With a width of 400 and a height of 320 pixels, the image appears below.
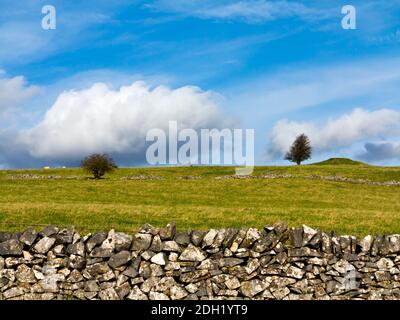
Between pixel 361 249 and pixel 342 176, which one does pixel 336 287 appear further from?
pixel 342 176

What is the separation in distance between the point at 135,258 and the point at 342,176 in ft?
187

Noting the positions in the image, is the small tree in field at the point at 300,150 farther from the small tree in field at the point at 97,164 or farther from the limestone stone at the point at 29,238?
the limestone stone at the point at 29,238

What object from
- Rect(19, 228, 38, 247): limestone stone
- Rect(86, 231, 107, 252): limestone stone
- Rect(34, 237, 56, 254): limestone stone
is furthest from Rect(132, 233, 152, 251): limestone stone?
Rect(19, 228, 38, 247): limestone stone

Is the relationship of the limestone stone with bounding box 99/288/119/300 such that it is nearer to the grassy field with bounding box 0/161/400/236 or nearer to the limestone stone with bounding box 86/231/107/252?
the limestone stone with bounding box 86/231/107/252

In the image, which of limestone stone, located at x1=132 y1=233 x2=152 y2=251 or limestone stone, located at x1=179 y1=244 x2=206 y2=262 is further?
limestone stone, located at x1=179 y1=244 x2=206 y2=262

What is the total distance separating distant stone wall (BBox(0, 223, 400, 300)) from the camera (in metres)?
14.1

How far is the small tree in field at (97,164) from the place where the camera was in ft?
218

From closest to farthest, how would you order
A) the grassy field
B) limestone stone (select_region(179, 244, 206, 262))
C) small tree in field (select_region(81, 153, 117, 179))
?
limestone stone (select_region(179, 244, 206, 262)) < the grassy field < small tree in field (select_region(81, 153, 117, 179))

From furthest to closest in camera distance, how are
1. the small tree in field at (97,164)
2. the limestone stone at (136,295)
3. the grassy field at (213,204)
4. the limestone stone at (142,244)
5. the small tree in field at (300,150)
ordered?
1. the small tree in field at (300,150)
2. the small tree in field at (97,164)
3. the grassy field at (213,204)
4. the limestone stone at (142,244)
5. the limestone stone at (136,295)

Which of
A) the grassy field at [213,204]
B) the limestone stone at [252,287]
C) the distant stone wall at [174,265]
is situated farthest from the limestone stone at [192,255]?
the grassy field at [213,204]

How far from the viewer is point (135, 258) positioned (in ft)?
46.2

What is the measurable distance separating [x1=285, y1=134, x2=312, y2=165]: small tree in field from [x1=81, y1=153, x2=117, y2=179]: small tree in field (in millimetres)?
58714

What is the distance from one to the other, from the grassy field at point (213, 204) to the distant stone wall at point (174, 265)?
8.45 m
